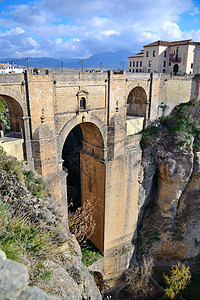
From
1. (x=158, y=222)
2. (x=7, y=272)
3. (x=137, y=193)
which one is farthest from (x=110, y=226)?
(x=7, y=272)

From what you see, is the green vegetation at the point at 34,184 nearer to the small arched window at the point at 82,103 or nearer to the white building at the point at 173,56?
the small arched window at the point at 82,103

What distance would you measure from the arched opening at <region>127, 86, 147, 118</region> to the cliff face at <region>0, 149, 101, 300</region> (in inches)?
457

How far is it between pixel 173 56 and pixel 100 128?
2142 centimetres

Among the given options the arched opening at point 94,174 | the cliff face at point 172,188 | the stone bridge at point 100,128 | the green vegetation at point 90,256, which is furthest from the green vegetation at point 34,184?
the cliff face at point 172,188

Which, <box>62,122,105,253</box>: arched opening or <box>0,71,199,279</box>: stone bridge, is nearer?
<box>0,71,199,279</box>: stone bridge

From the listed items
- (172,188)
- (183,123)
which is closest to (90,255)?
(172,188)

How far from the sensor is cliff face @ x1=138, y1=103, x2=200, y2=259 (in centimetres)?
1773

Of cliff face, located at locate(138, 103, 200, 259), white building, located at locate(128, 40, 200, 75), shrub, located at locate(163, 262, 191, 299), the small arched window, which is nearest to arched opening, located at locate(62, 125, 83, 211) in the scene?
Result: cliff face, located at locate(138, 103, 200, 259)

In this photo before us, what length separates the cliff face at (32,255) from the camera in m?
2.79

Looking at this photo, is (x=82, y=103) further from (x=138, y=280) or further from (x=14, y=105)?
(x=138, y=280)

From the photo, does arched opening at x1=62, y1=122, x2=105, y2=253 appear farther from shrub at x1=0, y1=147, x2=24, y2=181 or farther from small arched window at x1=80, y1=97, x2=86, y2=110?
shrub at x1=0, y1=147, x2=24, y2=181

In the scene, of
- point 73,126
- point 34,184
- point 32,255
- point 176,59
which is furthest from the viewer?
point 176,59

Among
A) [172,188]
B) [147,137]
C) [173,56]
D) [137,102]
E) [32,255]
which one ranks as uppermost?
[173,56]

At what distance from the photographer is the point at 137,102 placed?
60.2 feet
